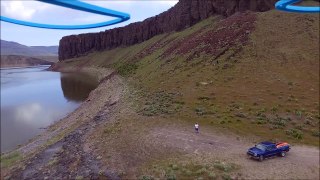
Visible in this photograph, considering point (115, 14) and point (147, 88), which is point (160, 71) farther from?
point (115, 14)

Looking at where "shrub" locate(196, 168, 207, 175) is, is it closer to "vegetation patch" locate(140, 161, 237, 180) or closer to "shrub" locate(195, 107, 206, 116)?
"vegetation patch" locate(140, 161, 237, 180)

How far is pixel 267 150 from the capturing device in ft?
72.6

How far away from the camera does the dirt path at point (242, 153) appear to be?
20.4 m

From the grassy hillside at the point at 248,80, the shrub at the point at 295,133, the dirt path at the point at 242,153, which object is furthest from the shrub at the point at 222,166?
the shrub at the point at 295,133

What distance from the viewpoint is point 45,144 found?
99.5 ft

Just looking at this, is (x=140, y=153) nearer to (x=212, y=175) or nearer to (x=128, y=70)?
(x=212, y=175)

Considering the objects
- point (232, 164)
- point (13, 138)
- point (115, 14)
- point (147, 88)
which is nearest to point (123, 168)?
point (232, 164)

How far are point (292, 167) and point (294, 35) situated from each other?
37521 millimetres

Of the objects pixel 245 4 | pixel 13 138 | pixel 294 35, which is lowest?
pixel 13 138

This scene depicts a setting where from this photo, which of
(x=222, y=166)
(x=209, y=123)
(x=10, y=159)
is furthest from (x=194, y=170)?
(x=10, y=159)

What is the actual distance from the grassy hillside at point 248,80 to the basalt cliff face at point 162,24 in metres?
9.88

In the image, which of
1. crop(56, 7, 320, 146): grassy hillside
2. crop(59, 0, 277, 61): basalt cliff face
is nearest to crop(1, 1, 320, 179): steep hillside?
crop(56, 7, 320, 146): grassy hillside

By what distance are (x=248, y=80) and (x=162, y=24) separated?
93.9m

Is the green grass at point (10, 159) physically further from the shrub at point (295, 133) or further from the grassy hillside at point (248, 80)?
the shrub at point (295, 133)
